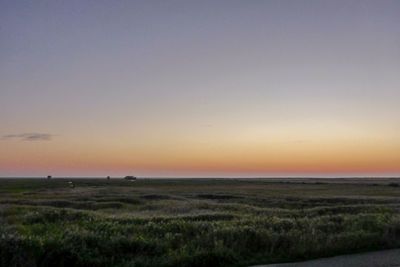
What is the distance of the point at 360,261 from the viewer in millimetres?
10906

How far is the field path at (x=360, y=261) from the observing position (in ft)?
34.2

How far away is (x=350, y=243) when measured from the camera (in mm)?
12789

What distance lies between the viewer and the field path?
1043 centimetres

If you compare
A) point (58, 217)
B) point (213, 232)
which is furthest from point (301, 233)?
point (58, 217)

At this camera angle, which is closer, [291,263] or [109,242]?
[291,263]

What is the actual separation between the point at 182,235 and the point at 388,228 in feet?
25.2

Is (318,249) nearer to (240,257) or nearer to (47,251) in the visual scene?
(240,257)

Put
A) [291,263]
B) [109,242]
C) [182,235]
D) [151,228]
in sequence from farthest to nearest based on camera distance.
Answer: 1. [151,228]
2. [182,235]
3. [109,242]
4. [291,263]

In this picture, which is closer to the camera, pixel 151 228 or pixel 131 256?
pixel 131 256

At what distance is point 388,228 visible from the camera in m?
14.5


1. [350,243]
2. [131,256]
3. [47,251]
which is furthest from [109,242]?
[350,243]

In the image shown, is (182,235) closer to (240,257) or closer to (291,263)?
(240,257)

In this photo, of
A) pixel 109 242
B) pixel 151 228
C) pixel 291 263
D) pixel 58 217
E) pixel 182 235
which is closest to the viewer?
pixel 291 263

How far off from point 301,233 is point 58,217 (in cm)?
1516
